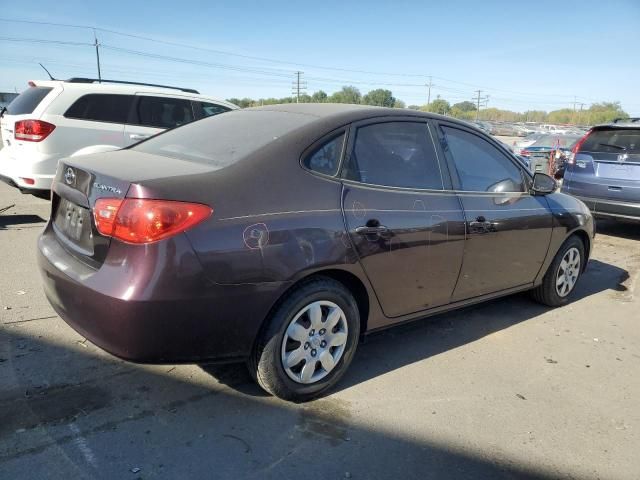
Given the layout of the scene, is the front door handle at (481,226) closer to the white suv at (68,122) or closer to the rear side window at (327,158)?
the rear side window at (327,158)

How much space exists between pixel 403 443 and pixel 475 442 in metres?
0.39

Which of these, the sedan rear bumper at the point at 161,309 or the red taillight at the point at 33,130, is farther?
the red taillight at the point at 33,130

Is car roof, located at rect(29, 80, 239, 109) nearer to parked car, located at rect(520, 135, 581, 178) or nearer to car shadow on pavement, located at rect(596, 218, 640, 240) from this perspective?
car shadow on pavement, located at rect(596, 218, 640, 240)

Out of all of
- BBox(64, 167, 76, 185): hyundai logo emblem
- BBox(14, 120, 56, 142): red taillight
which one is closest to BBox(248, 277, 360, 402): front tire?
BBox(64, 167, 76, 185): hyundai logo emblem

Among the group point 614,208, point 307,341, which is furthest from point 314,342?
point 614,208

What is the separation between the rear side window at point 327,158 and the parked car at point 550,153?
12330 mm

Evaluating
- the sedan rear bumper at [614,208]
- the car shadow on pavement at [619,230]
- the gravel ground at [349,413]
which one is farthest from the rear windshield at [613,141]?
the gravel ground at [349,413]

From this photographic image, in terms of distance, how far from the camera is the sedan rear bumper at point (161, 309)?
232 centimetres

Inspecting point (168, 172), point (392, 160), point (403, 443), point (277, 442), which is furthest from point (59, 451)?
point (392, 160)

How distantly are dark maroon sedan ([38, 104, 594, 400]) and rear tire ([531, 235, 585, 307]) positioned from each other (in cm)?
99

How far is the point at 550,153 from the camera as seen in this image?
1566cm

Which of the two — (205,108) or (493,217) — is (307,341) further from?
(205,108)

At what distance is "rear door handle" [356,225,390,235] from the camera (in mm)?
2932

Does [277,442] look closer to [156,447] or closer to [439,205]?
[156,447]
